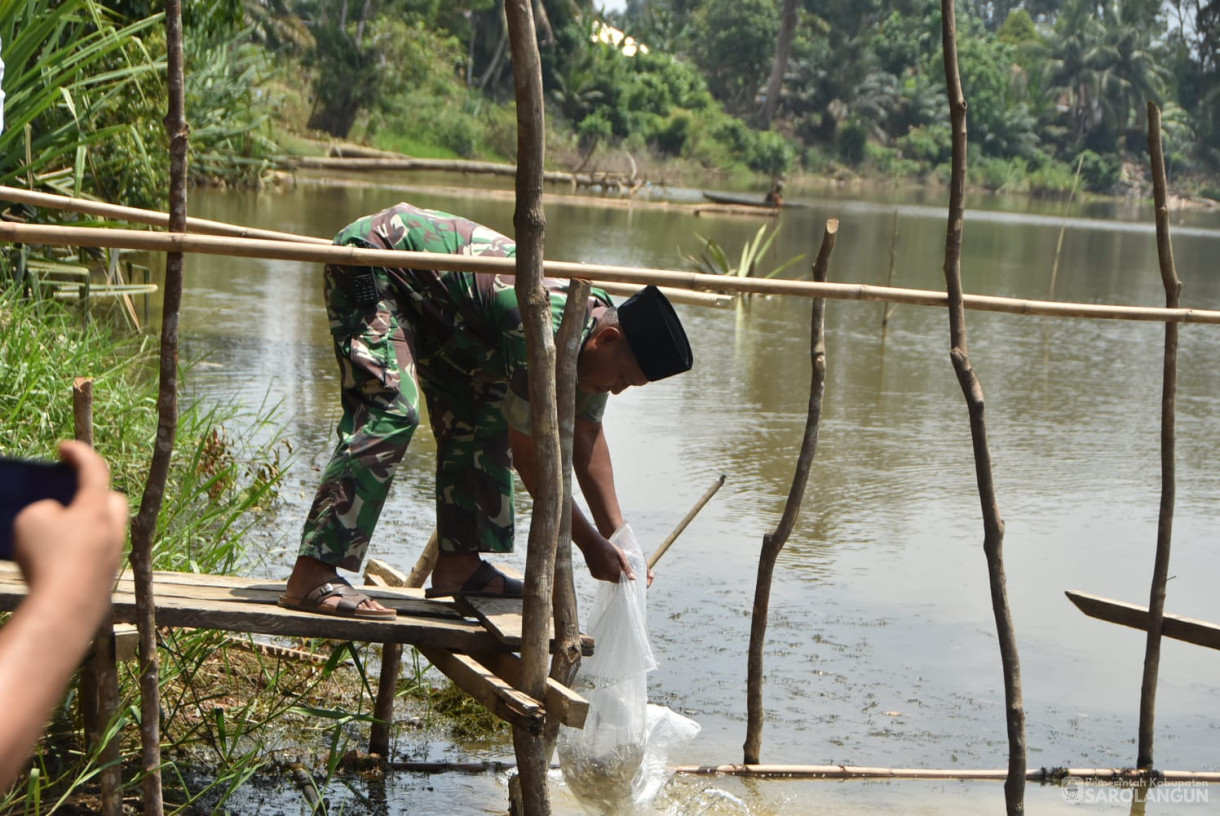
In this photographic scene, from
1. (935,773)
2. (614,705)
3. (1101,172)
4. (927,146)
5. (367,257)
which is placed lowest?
(935,773)

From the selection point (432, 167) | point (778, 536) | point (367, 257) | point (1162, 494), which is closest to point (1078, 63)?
point (432, 167)

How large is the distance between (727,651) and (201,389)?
3.85m

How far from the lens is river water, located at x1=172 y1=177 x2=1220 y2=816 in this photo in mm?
4398

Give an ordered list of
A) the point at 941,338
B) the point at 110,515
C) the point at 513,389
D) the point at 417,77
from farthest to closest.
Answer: the point at 417,77 → the point at 941,338 → the point at 513,389 → the point at 110,515

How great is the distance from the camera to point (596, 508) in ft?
11.0

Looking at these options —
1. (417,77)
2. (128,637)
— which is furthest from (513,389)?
(417,77)

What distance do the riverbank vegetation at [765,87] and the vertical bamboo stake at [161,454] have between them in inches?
651

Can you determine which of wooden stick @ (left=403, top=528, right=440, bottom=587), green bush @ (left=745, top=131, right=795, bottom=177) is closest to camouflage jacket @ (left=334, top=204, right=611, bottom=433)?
wooden stick @ (left=403, top=528, right=440, bottom=587)

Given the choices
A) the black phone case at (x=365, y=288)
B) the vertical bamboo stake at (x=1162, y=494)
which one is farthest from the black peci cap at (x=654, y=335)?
the vertical bamboo stake at (x=1162, y=494)

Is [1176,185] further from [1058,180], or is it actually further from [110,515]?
[110,515]

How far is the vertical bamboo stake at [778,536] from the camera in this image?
387cm

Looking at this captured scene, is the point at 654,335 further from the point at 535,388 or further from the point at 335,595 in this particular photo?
the point at 335,595

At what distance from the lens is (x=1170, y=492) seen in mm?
4168

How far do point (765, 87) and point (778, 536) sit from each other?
53.7 m
